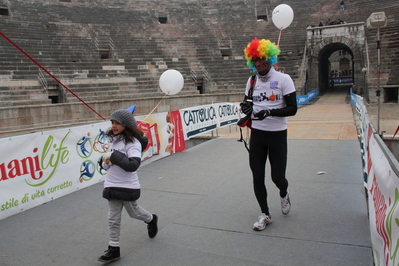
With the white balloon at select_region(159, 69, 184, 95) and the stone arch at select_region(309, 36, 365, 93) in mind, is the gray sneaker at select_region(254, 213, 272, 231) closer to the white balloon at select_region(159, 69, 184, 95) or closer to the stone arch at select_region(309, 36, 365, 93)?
the white balloon at select_region(159, 69, 184, 95)

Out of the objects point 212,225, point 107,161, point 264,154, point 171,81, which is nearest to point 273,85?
point 264,154

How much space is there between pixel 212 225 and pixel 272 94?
168 cm

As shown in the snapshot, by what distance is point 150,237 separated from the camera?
3.92 meters

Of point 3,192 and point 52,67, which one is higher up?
point 52,67

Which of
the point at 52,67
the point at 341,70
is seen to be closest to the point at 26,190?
the point at 52,67

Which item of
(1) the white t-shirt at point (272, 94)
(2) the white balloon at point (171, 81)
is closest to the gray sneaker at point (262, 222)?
(1) the white t-shirt at point (272, 94)

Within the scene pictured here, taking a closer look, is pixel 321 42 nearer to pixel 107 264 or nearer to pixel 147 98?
pixel 147 98

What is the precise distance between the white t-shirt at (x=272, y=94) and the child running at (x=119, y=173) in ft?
4.49

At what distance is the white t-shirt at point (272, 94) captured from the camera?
3.78 metres

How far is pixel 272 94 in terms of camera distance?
12.5ft

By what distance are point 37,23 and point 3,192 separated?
73.0ft

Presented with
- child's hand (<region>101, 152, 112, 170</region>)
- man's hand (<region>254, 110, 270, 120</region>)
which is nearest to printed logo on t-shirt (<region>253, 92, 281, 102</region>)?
man's hand (<region>254, 110, 270, 120</region>)

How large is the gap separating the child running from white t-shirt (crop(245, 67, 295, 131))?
1367mm

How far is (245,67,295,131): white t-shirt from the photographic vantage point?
12.4 ft
